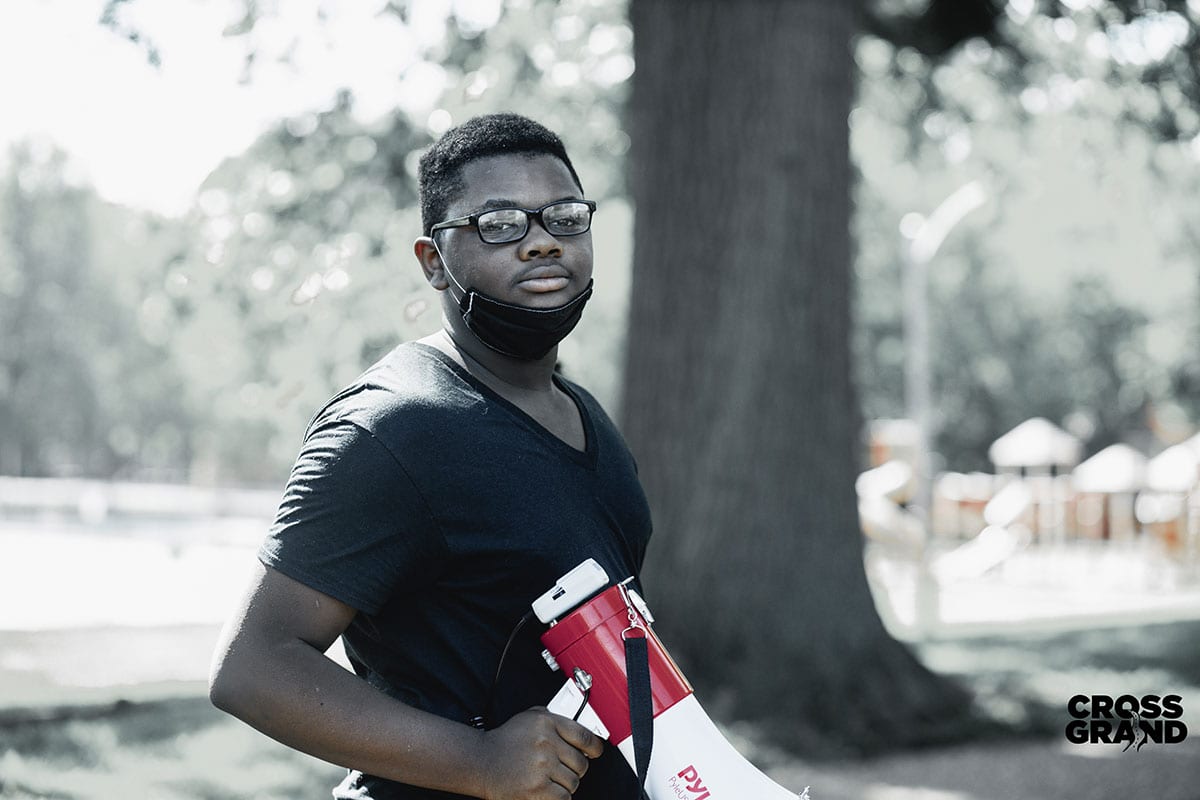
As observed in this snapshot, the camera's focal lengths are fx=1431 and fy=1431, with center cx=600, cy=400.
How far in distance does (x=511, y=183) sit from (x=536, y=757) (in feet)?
2.87

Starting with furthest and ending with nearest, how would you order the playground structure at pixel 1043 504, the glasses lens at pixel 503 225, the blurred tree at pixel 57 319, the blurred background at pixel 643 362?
the blurred tree at pixel 57 319
the playground structure at pixel 1043 504
the blurred background at pixel 643 362
the glasses lens at pixel 503 225

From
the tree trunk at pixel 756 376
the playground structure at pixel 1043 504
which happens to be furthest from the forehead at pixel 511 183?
the playground structure at pixel 1043 504

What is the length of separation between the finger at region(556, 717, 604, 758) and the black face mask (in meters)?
0.60

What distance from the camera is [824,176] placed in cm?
803

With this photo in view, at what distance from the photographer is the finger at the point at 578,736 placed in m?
2.00

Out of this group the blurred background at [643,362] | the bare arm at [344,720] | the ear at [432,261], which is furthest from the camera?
the blurred background at [643,362]

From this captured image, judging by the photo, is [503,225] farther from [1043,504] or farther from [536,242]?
[1043,504]

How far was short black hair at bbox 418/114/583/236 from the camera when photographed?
2275 mm

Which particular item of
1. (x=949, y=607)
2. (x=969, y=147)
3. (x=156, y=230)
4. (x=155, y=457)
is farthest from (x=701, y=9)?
(x=155, y=457)

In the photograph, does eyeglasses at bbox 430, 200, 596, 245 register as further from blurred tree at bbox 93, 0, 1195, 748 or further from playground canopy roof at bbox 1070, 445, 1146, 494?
playground canopy roof at bbox 1070, 445, 1146, 494

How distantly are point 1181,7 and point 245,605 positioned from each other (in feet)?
34.0

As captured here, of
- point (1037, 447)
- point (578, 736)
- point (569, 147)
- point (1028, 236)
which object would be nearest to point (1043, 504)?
point (1037, 447)

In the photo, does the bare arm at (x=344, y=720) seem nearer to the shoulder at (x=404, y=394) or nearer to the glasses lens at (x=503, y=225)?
the shoulder at (x=404, y=394)

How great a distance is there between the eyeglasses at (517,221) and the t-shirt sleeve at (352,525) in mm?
415
